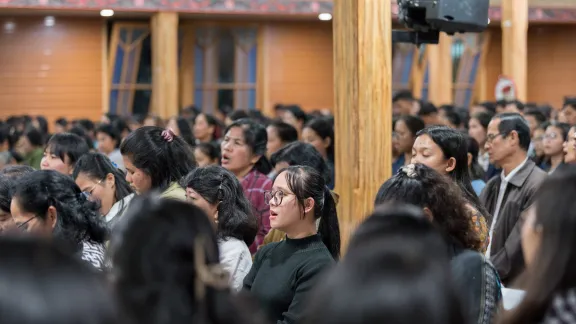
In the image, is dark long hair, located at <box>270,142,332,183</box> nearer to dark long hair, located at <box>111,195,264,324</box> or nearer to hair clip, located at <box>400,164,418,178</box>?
hair clip, located at <box>400,164,418,178</box>

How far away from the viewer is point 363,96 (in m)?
5.72

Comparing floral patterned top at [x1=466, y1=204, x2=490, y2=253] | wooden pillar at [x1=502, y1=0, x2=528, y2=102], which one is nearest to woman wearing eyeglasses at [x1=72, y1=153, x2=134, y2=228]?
floral patterned top at [x1=466, y1=204, x2=490, y2=253]

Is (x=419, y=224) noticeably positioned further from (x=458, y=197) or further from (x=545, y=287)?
(x=458, y=197)

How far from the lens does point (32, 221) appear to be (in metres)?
3.89

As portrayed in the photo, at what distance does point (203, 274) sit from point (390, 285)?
0.40 m

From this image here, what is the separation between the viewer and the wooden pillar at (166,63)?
1700 cm

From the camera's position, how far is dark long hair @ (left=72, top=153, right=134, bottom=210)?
5121 millimetres

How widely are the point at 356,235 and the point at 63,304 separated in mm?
646

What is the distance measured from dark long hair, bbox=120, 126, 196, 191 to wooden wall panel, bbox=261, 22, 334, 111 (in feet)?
45.5

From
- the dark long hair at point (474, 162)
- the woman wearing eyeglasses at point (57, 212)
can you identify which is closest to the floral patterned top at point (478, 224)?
the woman wearing eyeglasses at point (57, 212)

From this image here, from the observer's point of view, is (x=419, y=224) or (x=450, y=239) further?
(x=450, y=239)

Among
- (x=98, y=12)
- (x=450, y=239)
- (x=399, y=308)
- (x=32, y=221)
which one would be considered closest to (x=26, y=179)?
(x=32, y=221)

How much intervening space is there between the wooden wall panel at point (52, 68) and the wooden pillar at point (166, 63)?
1.52 meters

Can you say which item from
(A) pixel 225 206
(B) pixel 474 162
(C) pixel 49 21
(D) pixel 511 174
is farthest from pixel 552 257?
(C) pixel 49 21
